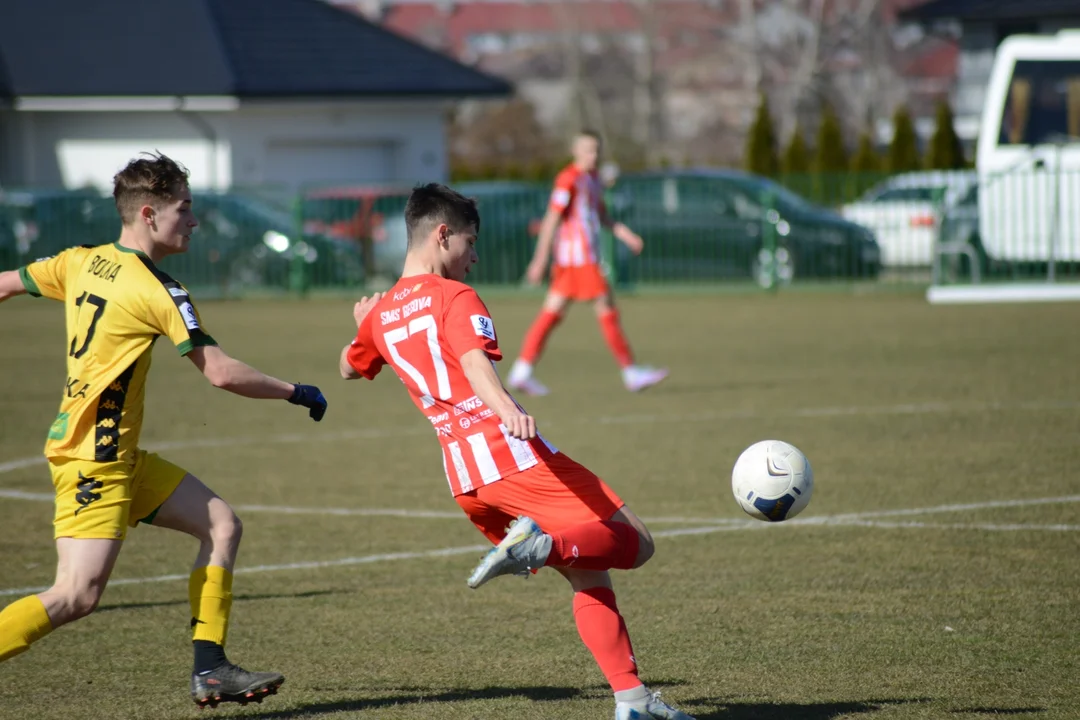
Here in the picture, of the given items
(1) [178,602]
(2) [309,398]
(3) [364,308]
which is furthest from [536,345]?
(2) [309,398]

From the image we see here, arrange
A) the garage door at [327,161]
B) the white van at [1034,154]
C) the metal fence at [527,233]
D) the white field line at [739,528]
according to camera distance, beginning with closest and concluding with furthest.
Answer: the white field line at [739,528] → the white van at [1034,154] → the metal fence at [527,233] → the garage door at [327,161]

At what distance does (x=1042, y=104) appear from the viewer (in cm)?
2150

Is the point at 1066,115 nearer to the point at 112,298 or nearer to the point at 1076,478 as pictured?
the point at 1076,478

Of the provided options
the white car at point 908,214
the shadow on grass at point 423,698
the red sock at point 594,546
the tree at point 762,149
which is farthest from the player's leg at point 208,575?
the tree at point 762,149

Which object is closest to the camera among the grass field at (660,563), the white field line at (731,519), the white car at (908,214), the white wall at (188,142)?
the grass field at (660,563)

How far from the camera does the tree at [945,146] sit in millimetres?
33594

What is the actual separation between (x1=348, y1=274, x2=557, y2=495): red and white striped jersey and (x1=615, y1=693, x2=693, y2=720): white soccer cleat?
794 mm

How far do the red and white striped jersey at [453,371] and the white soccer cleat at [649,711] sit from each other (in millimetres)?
794

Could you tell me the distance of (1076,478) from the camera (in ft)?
28.7

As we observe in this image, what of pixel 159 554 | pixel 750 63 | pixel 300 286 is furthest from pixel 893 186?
Result: pixel 750 63

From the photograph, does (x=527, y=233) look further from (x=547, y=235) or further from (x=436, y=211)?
(x=436, y=211)

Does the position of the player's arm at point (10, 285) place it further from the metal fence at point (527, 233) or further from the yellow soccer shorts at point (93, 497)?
the metal fence at point (527, 233)

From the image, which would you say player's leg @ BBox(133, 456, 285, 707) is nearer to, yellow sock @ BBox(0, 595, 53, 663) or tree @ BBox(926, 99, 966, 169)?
yellow sock @ BBox(0, 595, 53, 663)

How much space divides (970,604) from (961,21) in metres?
28.3
